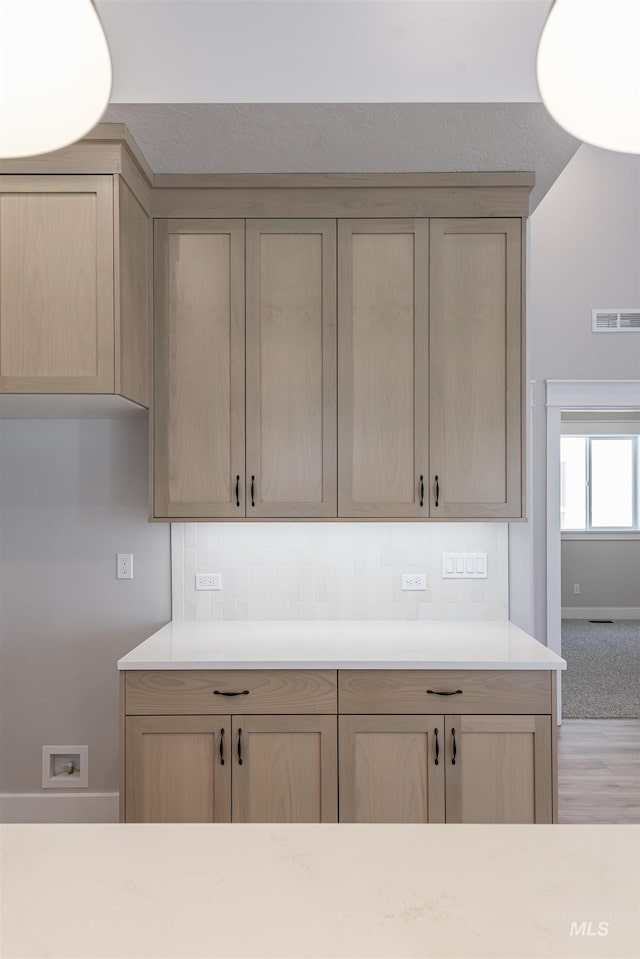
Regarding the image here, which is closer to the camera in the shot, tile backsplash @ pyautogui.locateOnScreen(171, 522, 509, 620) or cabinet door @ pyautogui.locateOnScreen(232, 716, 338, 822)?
cabinet door @ pyautogui.locateOnScreen(232, 716, 338, 822)

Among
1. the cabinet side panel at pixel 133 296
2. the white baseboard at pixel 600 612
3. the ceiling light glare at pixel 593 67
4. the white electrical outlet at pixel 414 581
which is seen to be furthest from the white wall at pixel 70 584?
the white baseboard at pixel 600 612

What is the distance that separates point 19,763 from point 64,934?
244 cm

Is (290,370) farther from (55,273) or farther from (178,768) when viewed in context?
(178,768)

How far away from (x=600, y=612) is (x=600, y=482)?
61.4 inches

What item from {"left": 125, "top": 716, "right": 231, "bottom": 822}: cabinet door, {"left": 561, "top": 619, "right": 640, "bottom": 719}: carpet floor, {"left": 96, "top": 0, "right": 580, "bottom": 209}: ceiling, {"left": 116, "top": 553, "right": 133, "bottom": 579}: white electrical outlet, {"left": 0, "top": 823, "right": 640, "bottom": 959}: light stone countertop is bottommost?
{"left": 561, "top": 619, "right": 640, "bottom": 719}: carpet floor

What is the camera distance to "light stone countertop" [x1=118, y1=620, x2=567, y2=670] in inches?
86.9

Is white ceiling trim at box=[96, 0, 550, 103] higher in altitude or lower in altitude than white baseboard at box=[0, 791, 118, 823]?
higher

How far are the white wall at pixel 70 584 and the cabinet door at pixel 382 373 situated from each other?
2.98ft

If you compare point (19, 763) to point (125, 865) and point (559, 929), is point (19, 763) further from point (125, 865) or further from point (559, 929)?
point (559, 929)

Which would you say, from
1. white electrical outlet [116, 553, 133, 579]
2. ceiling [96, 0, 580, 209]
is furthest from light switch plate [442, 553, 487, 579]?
ceiling [96, 0, 580, 209]

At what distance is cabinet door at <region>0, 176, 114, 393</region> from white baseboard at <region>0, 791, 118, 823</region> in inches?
69.3

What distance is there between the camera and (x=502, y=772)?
220 cm

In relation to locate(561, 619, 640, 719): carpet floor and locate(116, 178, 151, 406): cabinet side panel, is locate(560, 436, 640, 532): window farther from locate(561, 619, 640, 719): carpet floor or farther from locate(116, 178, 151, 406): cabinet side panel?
locate(116, 178, 151, 406): cabinet side panel

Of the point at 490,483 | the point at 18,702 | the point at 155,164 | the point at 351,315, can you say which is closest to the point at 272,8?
the point at 155,164
